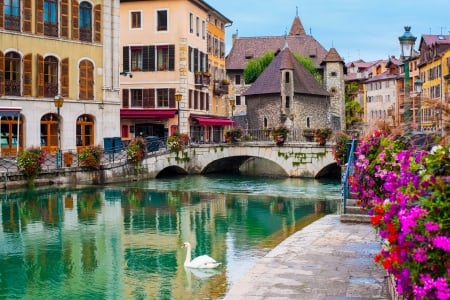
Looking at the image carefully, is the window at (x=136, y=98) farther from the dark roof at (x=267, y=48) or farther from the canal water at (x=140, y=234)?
the dark roof at (x=267, y=48)

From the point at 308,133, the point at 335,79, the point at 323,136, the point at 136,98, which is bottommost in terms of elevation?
the point at 323,136

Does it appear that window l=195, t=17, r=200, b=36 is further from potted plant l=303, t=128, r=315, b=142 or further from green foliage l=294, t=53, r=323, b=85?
green foliage l=294, t=53, r=323, b=85

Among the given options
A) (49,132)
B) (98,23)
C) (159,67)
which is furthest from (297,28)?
(49,132)

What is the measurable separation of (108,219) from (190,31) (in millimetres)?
29891

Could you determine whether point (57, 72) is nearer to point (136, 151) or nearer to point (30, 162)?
point (136, 151)

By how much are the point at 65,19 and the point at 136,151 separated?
8.47 m

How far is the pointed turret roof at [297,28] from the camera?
89500mm

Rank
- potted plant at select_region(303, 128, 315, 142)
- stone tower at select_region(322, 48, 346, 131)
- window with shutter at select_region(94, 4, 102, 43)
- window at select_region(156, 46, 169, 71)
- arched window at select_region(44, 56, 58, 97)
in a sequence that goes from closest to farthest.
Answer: arched window at select_region(44, 56, 58, 97), window with shutter at select_region(94, 4, 102, 43), potted plant at select_region(303, 128, 315, 142), window at select_region(156, 46, 169, 71), stone tower at select_region(322, 48, 346, 131)

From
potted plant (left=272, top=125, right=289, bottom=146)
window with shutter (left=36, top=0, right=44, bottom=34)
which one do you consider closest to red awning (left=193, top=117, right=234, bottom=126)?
potted plant (left=272, top=125, right=289, bottom=146)

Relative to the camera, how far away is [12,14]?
113 feet

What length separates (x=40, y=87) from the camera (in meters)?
35.7

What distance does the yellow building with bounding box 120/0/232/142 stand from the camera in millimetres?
48156

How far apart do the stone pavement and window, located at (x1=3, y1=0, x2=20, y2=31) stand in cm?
2488

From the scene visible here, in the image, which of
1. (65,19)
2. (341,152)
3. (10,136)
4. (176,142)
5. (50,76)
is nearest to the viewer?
(341,152)
